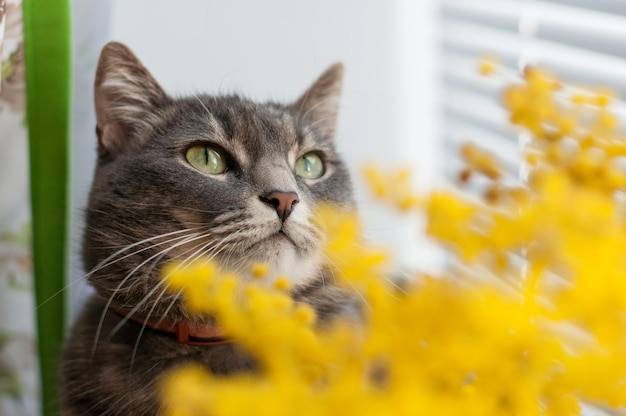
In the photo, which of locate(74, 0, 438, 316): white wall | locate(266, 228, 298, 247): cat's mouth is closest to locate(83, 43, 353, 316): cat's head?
locate(266, 228, 298, 247): cat's mouth

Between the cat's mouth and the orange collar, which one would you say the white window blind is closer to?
the cat's mouth

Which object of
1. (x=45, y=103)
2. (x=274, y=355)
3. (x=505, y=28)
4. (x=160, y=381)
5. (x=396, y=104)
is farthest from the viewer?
(x=396, y=104)

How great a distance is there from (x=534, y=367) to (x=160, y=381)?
1.84 feet

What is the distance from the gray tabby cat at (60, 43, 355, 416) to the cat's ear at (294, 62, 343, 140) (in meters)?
0.09

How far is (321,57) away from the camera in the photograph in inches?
55.9

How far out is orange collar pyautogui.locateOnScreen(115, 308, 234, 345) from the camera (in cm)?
85

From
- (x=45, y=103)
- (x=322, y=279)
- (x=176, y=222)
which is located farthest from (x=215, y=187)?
(x=45, y=103)

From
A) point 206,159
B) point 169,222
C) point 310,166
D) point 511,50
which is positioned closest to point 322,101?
point 310,166

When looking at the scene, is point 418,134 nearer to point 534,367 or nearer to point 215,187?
point 215,187

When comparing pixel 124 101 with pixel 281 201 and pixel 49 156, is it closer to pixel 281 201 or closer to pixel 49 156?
pixel 49 156

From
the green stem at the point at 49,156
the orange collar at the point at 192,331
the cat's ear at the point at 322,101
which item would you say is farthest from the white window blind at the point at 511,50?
the green stem at the point at 49,156

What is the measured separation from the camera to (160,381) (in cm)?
83

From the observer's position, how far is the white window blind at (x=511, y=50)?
3.69 ft

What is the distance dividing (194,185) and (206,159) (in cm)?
7
